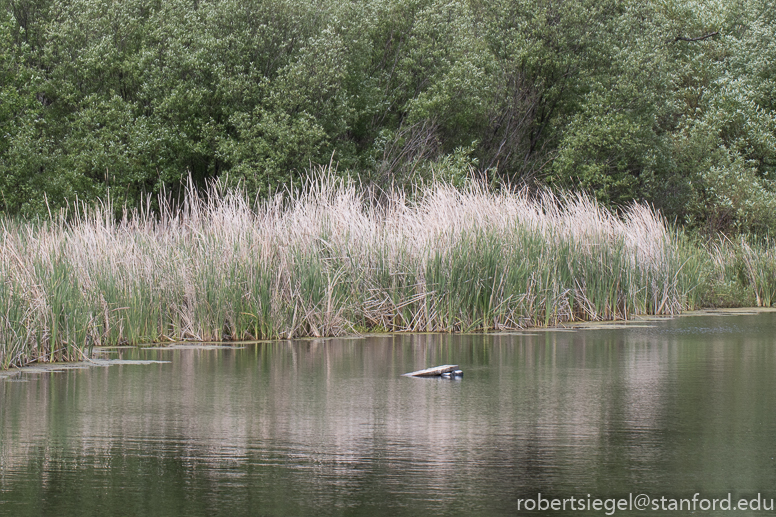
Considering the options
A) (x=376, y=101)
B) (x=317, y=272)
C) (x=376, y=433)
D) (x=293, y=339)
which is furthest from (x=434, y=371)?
(x=376, y=101)

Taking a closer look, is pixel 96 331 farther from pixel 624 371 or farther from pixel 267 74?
pixel 267 74

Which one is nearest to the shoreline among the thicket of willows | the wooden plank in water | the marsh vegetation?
the marsh vegetation

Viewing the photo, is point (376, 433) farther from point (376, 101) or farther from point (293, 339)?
point (376, 101)

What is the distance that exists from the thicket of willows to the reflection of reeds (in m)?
9.53

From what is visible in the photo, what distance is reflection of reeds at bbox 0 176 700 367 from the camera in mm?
11414

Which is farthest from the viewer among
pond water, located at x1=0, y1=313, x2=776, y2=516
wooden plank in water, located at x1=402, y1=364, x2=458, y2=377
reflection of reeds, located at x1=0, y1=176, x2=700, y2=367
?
reflection of reeds, located at x1=0, y1=176, x2=700, y2=367

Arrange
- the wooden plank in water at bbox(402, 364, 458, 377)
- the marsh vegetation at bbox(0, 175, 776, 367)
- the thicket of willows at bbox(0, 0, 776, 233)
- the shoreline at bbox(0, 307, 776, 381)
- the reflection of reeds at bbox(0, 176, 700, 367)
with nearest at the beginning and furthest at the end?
the wooden plank in water at bbox(402, 364, 458, 377)
the shoreline at bbox(0, 307, 776, 381)
the marsh vegetation at bbox(0, 175, 776, 367)
the reflection of reeds at bbox(0, 176, 700, 367)
the thicket of willows at bbox(0, 0, 776, 233)

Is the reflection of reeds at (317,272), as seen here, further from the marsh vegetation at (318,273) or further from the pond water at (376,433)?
the pond water at (376,433)

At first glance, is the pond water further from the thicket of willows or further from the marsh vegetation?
the thicket of willows

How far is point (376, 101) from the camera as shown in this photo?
3350cm

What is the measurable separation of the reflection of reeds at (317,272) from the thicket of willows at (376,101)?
9528mm

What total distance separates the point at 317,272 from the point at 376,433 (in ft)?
21.3

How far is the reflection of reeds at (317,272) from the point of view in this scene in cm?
1141

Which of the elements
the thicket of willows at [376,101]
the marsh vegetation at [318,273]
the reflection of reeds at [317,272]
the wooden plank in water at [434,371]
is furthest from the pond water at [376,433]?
the thicket of willows at [376,101]
